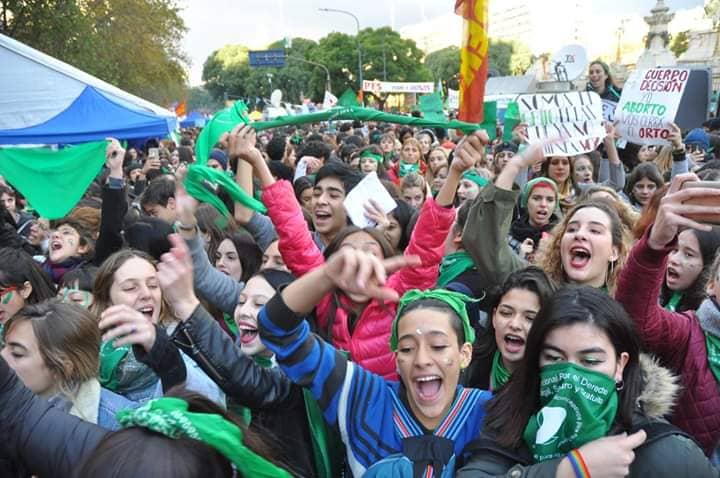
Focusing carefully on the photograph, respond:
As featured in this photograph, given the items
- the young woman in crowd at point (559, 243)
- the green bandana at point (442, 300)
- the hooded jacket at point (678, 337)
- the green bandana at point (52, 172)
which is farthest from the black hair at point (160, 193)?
the hooded jacket at point (678, 337)

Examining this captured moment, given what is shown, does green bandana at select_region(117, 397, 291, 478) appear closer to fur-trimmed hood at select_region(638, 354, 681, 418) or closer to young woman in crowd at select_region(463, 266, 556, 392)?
fur-trimmed hood at select_region(638, 354, 681, 418)

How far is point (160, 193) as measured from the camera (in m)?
5.29

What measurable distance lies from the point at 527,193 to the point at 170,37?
37.5 metres

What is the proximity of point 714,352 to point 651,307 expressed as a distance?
29 cm

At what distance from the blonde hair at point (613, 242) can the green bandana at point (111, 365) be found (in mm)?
2020

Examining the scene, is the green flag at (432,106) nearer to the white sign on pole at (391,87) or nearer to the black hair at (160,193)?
the black hair at (160,193)

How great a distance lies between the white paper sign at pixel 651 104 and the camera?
584 centimetres

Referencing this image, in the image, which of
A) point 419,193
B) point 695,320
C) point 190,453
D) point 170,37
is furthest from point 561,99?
point 170,37

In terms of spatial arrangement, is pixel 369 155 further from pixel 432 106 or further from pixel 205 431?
pixel 205 431

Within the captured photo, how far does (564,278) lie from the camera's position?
3.23 metres

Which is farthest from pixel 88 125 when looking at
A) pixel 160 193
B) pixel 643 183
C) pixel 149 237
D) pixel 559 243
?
pixel 559 243

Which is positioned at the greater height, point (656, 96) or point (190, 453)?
point (656, 96)

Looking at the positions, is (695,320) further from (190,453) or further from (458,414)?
(190,453)

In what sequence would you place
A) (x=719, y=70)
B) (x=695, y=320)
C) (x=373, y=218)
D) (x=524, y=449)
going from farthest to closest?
(x=719, y=70) < (x=373, y=218) < (x=695, y=320) < (x=524, y=449)
